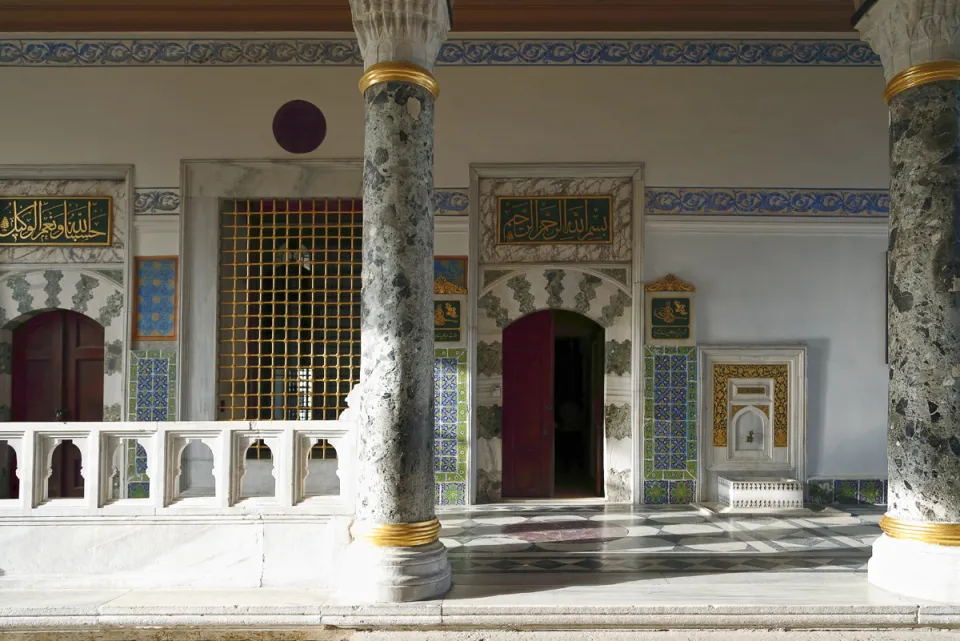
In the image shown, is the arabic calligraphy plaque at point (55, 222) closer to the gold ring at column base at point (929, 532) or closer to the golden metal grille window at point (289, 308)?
the golden metal grille window at point (289, 308)

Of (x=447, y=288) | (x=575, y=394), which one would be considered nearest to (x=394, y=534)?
(x=447, y=288)

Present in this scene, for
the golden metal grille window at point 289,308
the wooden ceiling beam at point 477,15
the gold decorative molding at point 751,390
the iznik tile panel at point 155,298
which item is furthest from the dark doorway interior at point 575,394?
the iznik tile panel at point 155,298

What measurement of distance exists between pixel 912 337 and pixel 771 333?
219cm

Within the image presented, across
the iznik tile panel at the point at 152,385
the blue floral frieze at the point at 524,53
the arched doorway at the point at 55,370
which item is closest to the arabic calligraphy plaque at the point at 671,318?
the blue floral frieze at the point at 524,53

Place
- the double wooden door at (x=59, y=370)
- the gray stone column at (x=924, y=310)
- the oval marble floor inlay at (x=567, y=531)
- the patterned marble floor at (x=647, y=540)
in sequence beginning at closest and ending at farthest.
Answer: the gray stone column at (x=924, y=310), the patterned marble floor at (x=647, y=540), the oval marble floor inlay at (x=567, y=531), the double wooden door at (x=59, y=370)

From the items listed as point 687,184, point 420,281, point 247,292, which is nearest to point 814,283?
point 687,184

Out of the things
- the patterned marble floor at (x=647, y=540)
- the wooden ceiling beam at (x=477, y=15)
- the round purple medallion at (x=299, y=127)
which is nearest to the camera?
the patterned marble floor at (x=647, y=540)

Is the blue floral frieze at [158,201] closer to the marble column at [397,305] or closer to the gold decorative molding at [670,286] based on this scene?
the marble column at [397,305]

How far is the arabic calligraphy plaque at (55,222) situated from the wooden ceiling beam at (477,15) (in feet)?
4.14

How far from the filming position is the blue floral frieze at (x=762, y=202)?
5.66 metres

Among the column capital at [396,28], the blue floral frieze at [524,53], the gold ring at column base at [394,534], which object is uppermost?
the blue floral frieze at [524,53]

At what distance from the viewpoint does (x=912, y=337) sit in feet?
11.3

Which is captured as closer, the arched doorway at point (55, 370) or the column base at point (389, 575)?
the column base at point (389, 575)

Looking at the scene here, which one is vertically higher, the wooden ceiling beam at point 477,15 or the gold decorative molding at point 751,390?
the wooden ceiling beam at point 477,15
